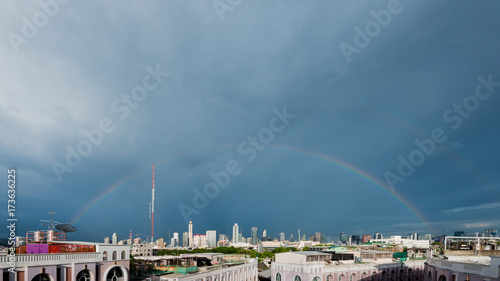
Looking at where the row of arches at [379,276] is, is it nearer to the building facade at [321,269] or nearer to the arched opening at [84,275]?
the building facade at [321,269]

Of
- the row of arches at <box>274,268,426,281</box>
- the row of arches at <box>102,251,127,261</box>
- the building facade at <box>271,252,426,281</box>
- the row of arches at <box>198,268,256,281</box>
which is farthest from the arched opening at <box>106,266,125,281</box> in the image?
the row of arches at <box>274,268,426,281</box>

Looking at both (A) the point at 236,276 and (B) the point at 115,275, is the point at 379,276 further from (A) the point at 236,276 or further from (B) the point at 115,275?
(B) the point at 115,275

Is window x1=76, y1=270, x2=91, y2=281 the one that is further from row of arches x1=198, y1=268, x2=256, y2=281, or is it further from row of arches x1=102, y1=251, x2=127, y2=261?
row of arches x1=198, y1=268, x2=256, y2=281

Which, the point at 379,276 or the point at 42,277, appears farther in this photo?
the point at 379,276

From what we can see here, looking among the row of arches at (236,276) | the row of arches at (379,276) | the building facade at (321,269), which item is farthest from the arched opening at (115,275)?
the row of arches at (379,276)

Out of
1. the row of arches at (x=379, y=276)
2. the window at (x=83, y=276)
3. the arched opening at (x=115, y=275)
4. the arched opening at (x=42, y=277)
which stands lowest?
the row of arches at (x=379, y=276)

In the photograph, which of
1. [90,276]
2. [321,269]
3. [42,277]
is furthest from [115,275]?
[321,269]

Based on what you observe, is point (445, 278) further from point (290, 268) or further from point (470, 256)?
point (290, 268)
